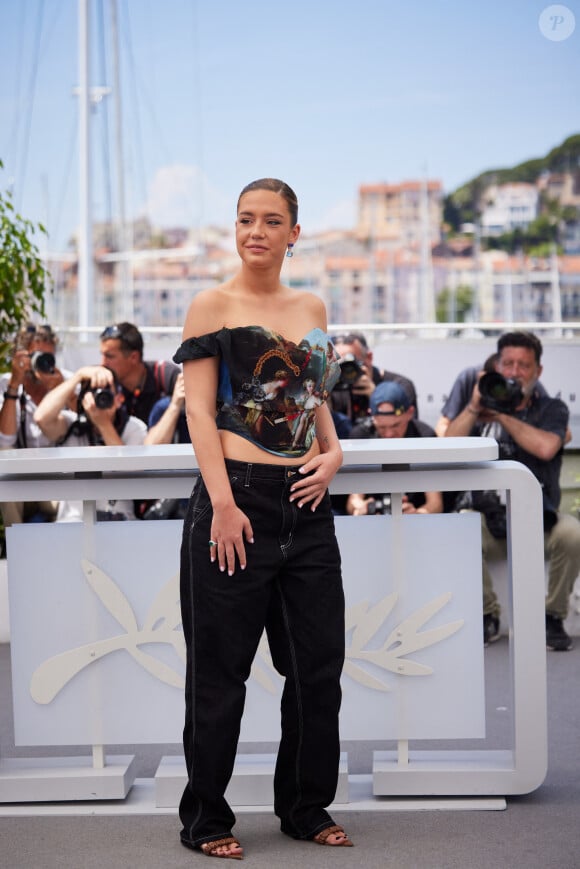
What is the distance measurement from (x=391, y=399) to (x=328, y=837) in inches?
108

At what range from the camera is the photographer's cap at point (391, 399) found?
5.45 meters

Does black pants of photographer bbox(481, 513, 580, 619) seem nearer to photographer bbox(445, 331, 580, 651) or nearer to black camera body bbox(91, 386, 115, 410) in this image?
photographer bbox(445, 331, 580, 651)

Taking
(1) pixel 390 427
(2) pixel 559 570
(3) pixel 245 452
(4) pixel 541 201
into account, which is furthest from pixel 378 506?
(4) pixel 541 201

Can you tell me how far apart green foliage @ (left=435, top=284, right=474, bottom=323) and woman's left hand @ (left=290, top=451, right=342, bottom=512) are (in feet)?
270

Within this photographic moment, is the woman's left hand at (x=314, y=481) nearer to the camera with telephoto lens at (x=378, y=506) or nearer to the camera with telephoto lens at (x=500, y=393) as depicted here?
the camera with telephoto lens at (x=378, y=506)

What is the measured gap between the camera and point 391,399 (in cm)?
546

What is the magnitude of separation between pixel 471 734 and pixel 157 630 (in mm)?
897

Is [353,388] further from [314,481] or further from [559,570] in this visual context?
[314,481]

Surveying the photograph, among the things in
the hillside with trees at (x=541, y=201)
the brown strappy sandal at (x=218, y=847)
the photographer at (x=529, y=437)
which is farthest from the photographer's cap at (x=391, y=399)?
the hillside with trees at (x=541, y=201)

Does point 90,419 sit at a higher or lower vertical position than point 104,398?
lower

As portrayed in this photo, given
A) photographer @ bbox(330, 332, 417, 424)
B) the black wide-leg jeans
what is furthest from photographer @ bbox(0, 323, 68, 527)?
the black wide-leg jeans

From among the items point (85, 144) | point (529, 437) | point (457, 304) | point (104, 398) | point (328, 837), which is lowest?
point (328, 837)

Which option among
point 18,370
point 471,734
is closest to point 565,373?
point 18,370

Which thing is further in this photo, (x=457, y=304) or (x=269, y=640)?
(x=457, y=304)
